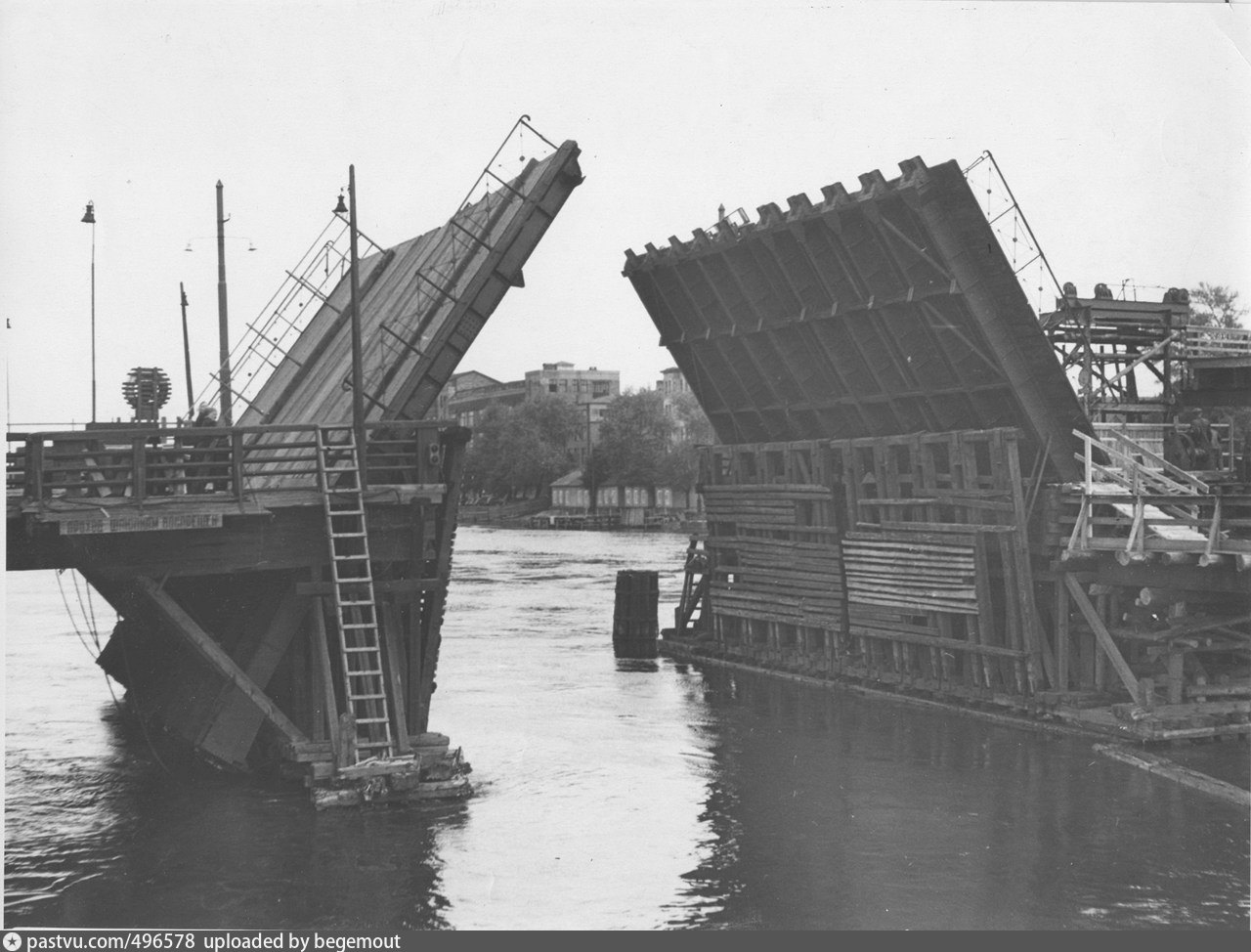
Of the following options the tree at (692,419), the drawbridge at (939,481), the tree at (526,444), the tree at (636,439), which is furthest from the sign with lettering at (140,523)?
the tree at (526,444)

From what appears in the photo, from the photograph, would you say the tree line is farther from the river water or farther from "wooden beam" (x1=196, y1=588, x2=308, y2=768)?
"wooden beam" (x1=196, y1=588, x2=308, y2=768)

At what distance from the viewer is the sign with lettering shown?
15.3 metres

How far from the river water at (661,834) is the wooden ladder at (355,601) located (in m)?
1.09

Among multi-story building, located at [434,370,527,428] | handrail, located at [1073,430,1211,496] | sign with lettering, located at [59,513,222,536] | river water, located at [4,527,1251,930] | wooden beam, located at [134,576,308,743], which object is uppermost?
multi-story building, located at [434,370,527,428]

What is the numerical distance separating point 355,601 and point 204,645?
1.83m

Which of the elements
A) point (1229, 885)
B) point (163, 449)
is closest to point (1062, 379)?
point (1229, 885)

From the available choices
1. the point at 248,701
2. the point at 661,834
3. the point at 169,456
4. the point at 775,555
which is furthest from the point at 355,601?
the point at 775,555

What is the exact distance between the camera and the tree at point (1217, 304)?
5462 centimetres

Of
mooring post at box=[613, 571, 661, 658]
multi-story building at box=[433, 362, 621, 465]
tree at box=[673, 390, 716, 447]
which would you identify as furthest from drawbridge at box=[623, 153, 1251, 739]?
multi-story building at box=[433, 362, 621, 465]

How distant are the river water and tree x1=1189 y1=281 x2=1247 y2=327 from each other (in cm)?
3720

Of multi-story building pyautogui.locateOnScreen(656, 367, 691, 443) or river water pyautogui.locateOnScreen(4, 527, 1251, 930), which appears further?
multi-story building pyautogui.locateOnScreen(656, 367, 691, 443)

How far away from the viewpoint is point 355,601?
16219mm

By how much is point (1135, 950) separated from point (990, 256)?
1186cm

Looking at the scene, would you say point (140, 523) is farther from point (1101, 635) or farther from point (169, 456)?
point (1101, 635)
